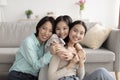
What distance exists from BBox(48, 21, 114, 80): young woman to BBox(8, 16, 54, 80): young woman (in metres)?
0.23

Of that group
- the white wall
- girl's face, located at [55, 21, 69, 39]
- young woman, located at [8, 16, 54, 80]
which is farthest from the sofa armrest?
the white wall

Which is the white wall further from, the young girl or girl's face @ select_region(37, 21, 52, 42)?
the young girl

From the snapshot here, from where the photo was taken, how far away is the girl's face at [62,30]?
5.22ft

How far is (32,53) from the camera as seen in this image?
1.73 meters

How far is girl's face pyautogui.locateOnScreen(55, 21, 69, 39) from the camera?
1.59 metres

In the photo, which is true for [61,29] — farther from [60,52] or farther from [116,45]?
[116,45]

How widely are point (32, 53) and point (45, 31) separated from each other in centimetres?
20

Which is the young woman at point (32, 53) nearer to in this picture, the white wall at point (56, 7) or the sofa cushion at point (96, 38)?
the sofa cushion at point (96, 38)

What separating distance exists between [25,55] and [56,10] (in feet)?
12.9

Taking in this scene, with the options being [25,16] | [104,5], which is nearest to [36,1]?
[25,16]

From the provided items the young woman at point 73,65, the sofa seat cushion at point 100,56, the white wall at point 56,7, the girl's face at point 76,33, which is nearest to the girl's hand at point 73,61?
the young woman at point 73,65

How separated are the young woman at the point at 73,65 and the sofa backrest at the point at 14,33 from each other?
172 centimetres

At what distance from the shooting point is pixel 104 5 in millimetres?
5684

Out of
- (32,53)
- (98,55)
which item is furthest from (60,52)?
(98,55)
